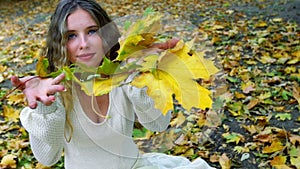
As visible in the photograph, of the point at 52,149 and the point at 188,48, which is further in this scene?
the point at 52,149

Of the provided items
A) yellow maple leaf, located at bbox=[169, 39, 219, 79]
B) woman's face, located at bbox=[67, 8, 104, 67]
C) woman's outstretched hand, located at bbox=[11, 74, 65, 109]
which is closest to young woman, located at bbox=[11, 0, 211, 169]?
woman's face, located at bbox=[67, 8, 104, 67]

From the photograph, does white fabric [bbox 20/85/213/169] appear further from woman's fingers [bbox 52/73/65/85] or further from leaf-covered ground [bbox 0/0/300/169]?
woman's fingers [bbox 52/73/65/85]

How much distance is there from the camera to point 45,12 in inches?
326

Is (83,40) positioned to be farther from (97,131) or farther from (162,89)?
(162,89)

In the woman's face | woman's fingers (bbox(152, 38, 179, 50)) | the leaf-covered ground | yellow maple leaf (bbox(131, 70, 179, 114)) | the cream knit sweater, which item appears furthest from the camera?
the leaf-covered ground

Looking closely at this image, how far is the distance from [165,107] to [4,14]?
831 cm

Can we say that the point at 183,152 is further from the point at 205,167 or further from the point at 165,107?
the point at 165,107

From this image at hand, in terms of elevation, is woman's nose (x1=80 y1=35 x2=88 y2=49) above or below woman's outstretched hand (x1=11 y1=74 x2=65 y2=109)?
above

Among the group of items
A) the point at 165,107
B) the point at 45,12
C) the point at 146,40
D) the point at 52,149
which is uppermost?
the point at 146,40

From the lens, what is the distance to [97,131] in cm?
156

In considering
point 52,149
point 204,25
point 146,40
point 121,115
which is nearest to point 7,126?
point 52,149

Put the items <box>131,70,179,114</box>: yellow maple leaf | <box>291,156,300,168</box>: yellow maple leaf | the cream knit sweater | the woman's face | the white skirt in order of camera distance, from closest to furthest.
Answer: <box>131,70,179,114</box>: yellow maple leaf
the woman's face
the cream knit sweater
the white skirt
<box>291,156,300,168</box>: yellow maple leaf

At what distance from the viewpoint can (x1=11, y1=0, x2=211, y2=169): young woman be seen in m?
1.38

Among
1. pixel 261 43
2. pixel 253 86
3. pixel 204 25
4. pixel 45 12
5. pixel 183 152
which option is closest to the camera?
pixel 183 152
